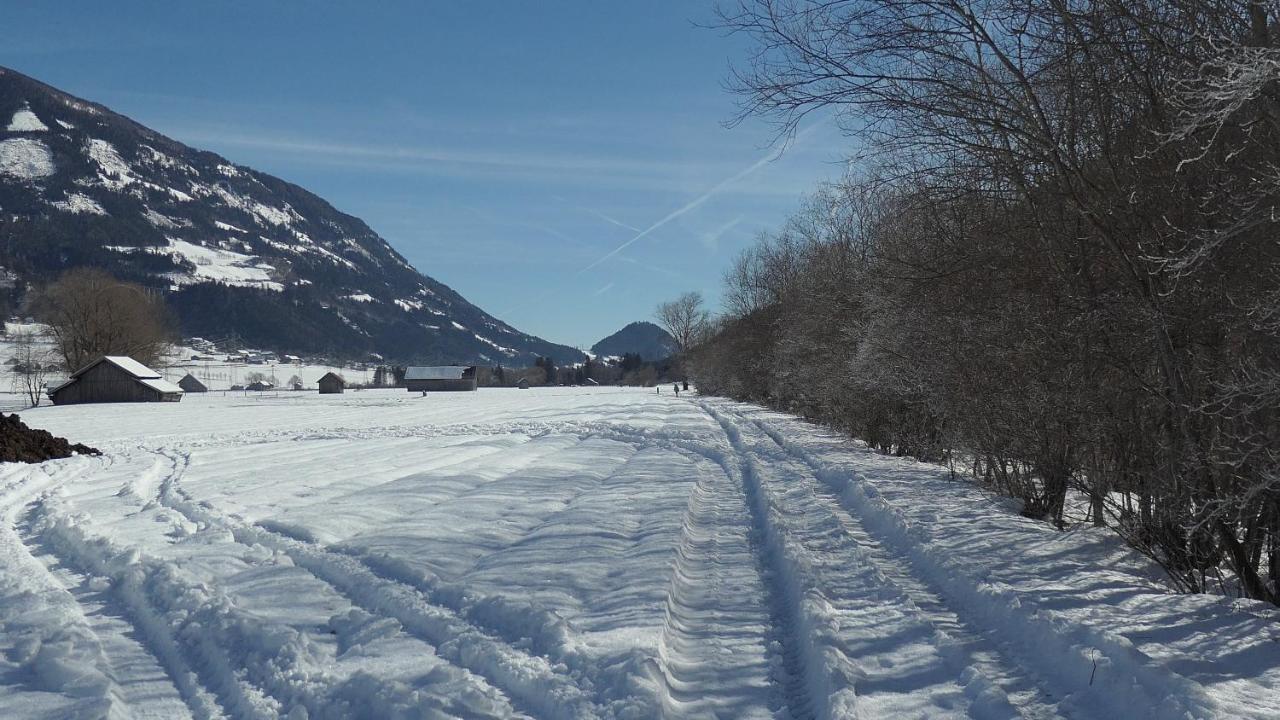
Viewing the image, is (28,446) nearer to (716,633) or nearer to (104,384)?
(716,633)

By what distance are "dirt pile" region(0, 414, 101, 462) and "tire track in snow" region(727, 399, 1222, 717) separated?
2250cm

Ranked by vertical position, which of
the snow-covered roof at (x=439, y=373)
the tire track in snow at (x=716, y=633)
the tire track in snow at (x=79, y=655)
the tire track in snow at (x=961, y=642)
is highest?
the snow-covered roof at (x=439, y=373)

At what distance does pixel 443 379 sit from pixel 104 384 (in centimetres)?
6616

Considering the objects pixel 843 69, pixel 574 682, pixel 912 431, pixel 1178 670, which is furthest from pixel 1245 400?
pixel 912 431

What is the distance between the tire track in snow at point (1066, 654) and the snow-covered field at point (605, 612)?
0.02m

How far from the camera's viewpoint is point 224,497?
13539 millimetres

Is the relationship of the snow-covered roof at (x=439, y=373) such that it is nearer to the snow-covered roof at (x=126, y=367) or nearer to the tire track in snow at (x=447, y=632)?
the snow-covered roof at (x=126, y=367)

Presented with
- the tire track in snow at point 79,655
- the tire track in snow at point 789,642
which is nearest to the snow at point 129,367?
the tire track in snow at point 79,655

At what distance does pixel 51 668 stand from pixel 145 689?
0.90m

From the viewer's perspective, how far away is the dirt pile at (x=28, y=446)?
20453 mm

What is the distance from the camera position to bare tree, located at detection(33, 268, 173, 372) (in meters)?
81.5

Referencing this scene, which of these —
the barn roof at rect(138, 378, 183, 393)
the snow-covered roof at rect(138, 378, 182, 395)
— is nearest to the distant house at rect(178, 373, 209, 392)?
the snow-covered roof at rect(138, 378, 182, 395)

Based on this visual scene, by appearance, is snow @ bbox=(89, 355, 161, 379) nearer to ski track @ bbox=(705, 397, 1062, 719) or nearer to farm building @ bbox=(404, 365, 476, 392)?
farm building @ bbox=(404, 365, 476, 392)

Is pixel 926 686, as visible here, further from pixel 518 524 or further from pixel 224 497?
pixel 224 497
